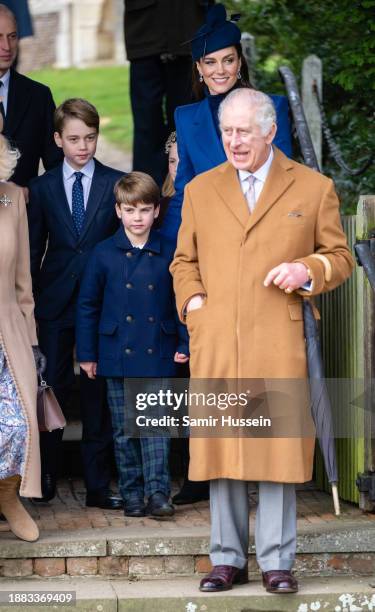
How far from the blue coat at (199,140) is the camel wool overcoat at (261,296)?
0.75 metres

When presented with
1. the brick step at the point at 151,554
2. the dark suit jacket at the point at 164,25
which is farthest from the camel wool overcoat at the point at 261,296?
the dark suit jacket at the point at 164,25

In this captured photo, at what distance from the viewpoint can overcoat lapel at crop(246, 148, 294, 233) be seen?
236 inches

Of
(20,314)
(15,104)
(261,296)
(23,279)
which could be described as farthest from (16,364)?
(15,104)

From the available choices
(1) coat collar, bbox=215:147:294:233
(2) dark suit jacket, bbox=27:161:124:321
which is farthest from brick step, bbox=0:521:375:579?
(1) coat collar, bbox=215:147:294:233

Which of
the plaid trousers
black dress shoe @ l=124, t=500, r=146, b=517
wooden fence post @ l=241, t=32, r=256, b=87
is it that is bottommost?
black dress shoe @ l=124, t=500, r=146, b=517

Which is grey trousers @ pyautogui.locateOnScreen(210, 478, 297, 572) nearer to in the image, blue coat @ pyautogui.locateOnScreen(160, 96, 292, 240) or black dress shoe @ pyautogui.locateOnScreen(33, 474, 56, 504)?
black dress shoe @ pyautogui.locateOnScreen(33, 474, 56, 504)

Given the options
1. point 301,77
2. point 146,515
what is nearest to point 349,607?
point 146,515

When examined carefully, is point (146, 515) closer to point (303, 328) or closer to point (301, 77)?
point (303, 328)

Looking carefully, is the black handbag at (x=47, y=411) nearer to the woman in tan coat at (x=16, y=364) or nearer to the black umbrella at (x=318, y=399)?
the woman in tan coat at (x=16, y=364)

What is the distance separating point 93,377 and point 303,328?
4.49ft

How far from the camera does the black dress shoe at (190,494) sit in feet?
23.8

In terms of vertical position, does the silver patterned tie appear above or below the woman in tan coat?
above

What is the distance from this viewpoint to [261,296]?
5.95 meters

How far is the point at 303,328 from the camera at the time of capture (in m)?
6.03
